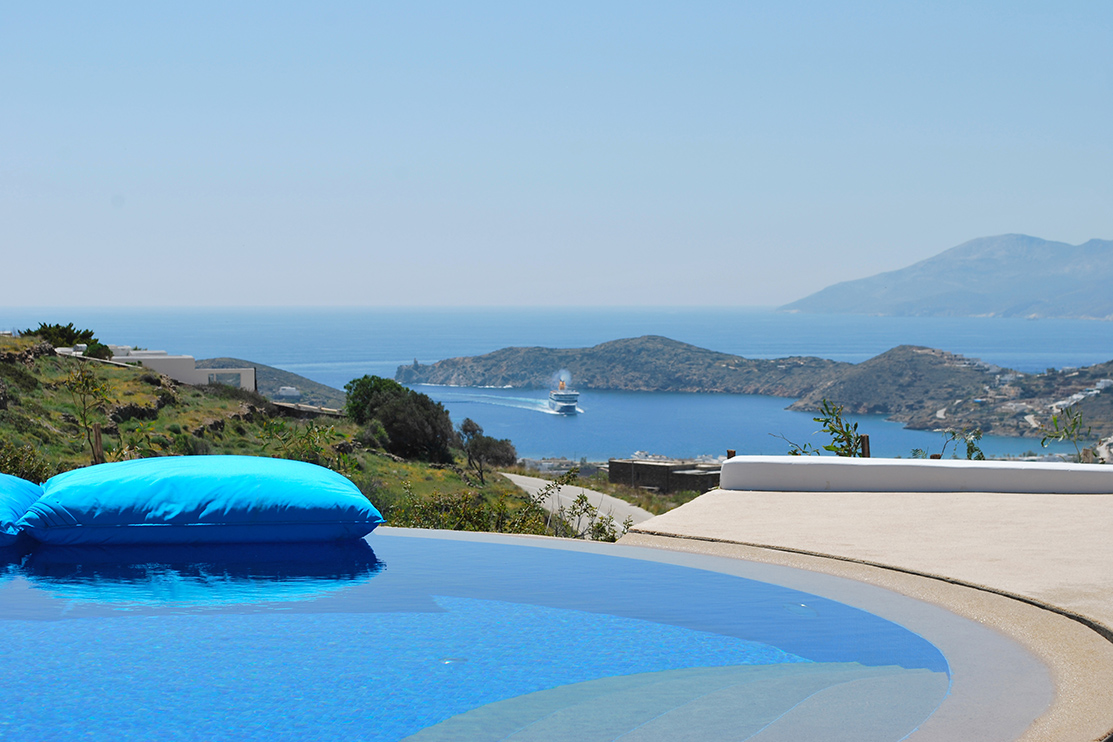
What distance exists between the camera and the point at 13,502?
5250mm

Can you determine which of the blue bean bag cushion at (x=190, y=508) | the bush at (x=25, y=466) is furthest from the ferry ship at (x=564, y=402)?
the blue bean bag cushion at (x=190, y=508)

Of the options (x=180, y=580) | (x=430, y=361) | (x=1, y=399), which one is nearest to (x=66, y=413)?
(x=1, y=399)

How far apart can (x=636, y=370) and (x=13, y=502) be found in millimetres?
126829

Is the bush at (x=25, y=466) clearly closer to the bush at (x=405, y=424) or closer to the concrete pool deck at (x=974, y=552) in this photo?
the concrete pool deck at (x=974, y=552)

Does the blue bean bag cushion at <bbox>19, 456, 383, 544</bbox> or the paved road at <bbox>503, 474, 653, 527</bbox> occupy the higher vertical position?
the blue bean bag cushion at <bbox>19, 456, 383, 544</bbox>

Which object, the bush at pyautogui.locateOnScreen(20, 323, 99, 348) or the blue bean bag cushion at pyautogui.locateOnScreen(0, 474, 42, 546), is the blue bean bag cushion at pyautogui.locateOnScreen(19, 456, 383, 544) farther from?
the bush at pyautogui.locateOnScreen(20, 323, 99, 348)

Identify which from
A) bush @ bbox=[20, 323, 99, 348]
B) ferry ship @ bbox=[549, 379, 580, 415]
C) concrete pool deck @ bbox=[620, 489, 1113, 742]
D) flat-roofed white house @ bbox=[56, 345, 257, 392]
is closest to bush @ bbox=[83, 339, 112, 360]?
flat-roofed white house @ bbox=[56, 345, 257, 392]

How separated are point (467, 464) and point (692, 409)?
75035 mm

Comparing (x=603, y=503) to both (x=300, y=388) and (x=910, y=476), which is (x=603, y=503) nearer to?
(x=910, y=476)

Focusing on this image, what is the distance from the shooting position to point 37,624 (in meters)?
3.94

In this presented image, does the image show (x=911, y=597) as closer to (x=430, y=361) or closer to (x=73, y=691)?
(x=73, y=691)

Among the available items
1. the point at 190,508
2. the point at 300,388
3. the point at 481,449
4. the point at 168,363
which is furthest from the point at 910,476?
the point at 300,388

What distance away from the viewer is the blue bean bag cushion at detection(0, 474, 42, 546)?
5105mm

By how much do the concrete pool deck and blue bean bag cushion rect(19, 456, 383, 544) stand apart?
5.71ft
